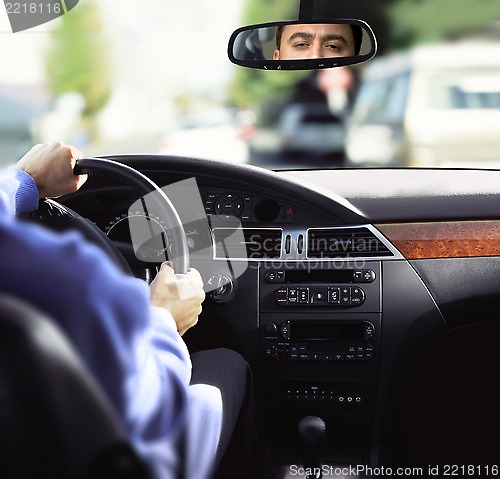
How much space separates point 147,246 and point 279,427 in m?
0.98

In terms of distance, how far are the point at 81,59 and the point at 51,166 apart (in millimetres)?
43559

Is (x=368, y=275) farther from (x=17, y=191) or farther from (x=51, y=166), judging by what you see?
(x=17, y=191)

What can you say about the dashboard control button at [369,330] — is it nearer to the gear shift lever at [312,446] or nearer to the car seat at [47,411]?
the gear shift lever at [312,446]

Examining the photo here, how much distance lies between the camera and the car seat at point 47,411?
3.43ft

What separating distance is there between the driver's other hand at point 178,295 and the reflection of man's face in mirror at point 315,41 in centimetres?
127

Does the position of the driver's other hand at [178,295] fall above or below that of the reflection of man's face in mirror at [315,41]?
below

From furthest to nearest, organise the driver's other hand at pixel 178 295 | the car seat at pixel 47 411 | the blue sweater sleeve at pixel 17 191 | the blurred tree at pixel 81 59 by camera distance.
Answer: the blurred tree at pixel 81 59 < the blue sweater sleeve at pixel 17 191 < the driver's other hand at pixel 178 295 < the car seat at pixel 47 411

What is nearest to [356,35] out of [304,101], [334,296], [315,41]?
[315,41]

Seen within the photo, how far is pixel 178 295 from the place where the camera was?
1970 millimetres

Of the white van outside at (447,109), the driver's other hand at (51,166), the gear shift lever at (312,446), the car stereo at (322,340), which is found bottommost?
the white van outside at (447,109)

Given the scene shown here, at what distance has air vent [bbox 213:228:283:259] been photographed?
3023 mm

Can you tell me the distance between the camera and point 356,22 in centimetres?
298

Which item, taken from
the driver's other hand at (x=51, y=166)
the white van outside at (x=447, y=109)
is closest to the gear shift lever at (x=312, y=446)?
the driver's other hand at (x=51, y=166)

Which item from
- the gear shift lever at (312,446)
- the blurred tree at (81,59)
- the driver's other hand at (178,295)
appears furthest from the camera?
the blurred tree at (81,59)
